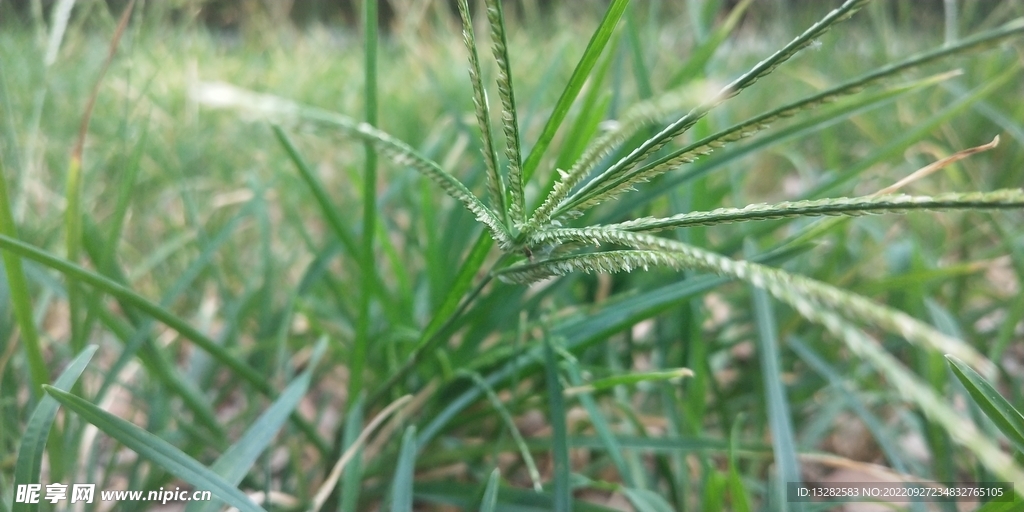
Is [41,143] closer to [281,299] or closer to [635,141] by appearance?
[281,299]

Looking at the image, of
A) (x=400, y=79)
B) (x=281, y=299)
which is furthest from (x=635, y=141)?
(x=400, y=79)

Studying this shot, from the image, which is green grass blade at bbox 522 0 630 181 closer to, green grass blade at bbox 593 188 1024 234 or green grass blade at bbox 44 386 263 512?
green grass blade at bbox 593 188 1024 234

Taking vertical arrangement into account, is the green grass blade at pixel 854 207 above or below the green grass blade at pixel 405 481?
above

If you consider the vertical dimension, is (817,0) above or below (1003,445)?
above

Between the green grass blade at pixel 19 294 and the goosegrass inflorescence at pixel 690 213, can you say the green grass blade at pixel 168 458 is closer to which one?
the green grass blade at pixel 19 294

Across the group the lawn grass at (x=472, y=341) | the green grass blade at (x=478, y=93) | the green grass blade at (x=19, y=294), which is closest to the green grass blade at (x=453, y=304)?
the lawn grass at (x=472, y=341)

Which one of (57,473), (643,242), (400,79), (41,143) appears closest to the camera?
(643,242)
